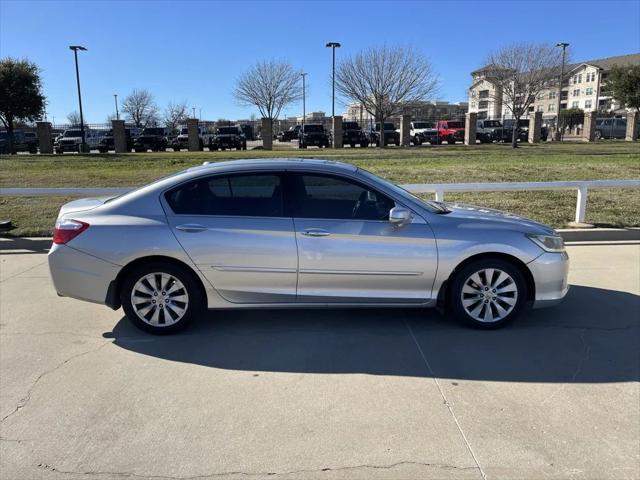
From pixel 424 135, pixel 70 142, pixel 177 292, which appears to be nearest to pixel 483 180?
pixel 177 292

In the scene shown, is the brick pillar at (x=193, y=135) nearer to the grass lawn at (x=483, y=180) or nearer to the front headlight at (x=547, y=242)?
the grass lawn at (x=483, y=180)

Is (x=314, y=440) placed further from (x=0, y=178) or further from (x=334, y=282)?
(x=0, y=178)

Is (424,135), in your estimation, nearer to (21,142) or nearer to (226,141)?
(226,141)

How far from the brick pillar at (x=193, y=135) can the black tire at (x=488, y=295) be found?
126ft

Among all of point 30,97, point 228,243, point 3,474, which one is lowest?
point 3,474

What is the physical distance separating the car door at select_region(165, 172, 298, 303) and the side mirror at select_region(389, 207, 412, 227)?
0.87 metres

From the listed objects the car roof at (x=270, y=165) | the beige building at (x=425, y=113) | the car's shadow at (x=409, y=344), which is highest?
the beige building at (x=425, y=113)

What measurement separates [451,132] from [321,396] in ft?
142

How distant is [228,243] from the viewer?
4555mm

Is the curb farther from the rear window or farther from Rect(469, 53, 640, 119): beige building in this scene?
Rect(469, 53, 640, 119): beige building

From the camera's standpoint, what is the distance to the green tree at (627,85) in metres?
52.6

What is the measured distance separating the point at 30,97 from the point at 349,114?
6728cm

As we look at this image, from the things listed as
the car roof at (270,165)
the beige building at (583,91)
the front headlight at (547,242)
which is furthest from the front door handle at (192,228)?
the beige building at (583,91)

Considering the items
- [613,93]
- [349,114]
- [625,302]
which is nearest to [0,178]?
[625,302]
